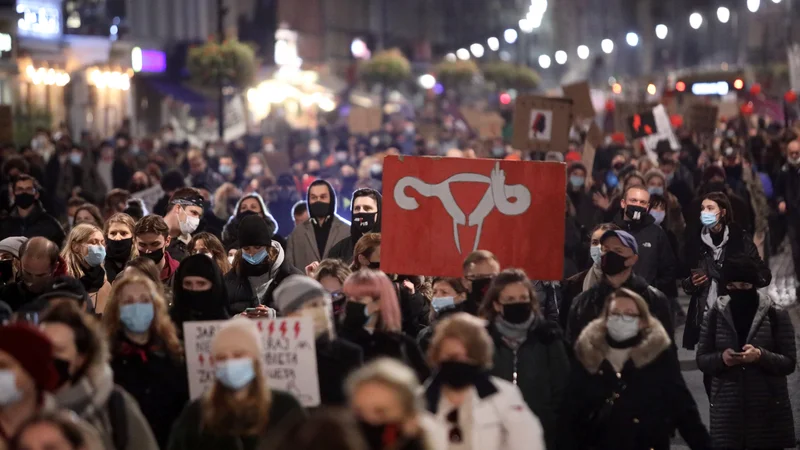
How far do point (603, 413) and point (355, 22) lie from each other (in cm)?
7965

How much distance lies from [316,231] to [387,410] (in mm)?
7868

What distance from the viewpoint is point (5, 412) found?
5.50 metres

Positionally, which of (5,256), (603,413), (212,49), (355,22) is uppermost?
(355,22)

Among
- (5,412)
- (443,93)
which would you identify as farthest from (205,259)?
(443,93)

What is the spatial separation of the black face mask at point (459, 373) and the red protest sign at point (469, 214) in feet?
10.3

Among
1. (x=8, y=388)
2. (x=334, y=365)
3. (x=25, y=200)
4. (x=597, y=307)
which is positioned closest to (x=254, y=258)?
(x=597, y=307)

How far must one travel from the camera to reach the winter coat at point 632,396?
7340 millimetres

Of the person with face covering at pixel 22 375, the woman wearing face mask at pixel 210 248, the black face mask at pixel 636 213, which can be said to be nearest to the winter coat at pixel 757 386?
the black face mask at pixel 636 213

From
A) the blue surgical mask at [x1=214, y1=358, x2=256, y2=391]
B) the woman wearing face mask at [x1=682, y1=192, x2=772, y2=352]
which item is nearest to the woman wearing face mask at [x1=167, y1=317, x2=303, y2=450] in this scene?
the blue surgical mask at [x1=214, y1=358, x2=256, y2=391]

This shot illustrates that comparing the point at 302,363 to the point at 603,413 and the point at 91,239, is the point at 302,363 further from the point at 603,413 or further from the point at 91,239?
the point at 91,239

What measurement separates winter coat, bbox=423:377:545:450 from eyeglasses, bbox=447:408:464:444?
0.02m

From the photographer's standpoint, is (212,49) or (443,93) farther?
(443,93)

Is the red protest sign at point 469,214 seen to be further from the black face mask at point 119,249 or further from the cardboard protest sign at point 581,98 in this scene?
the cardboard protest sign at point 581,98

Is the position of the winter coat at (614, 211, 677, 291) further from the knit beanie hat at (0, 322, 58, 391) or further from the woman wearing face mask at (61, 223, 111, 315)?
the knit beanie hat at (0, 322, 58, 391)
